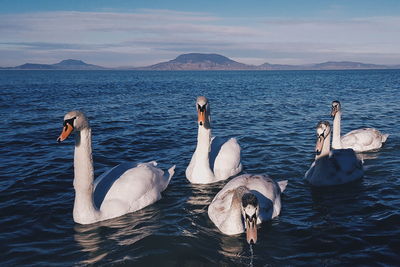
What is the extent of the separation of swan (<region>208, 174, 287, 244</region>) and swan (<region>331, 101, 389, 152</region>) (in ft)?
18.8

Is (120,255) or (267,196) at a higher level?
(267,196)

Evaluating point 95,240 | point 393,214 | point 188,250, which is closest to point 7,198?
point 95,240

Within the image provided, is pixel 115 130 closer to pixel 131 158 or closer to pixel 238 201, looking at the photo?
pixel 131 158

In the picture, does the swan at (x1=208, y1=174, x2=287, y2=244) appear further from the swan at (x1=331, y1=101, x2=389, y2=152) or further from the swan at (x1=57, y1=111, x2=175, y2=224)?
the swan at (x1=331, y1=101, x2=389, y2=152)

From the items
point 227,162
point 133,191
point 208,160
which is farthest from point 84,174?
point 227,162

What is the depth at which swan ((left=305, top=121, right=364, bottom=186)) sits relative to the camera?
10812mm

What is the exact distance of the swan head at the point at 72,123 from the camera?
7977 mm

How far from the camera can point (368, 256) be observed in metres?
7.37

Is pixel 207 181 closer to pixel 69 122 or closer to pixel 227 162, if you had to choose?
pixel 227 162

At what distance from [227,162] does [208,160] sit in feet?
2.32

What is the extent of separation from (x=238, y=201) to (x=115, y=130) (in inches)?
537

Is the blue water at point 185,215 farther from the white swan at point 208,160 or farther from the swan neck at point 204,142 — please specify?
the swan neck at point 204,142

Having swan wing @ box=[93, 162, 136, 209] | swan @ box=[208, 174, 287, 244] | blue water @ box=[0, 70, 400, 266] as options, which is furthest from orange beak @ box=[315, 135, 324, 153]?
swan wing @ box=[93, 162, 136, 209]

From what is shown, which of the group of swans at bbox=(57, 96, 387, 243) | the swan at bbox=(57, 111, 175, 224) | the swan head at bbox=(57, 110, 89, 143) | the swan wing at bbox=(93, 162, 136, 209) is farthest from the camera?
the swan wing at bbox=(93, 162, 136, 209)
